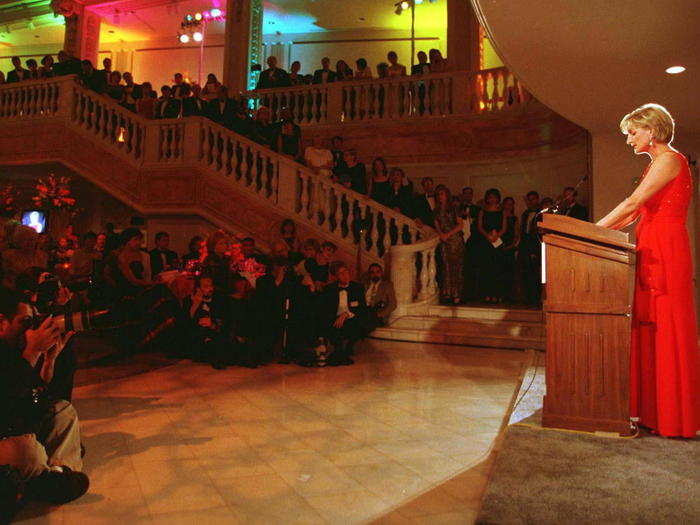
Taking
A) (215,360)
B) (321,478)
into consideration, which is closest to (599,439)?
(321,478)

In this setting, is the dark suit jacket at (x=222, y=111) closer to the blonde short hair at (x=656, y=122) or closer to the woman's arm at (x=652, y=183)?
the blonde short hair at (x=656, y=122)

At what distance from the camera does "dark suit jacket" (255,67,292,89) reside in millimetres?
11898

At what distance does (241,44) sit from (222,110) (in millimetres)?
3835

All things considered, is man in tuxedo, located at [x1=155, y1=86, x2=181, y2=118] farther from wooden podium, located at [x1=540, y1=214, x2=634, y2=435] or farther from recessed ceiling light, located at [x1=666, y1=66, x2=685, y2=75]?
wooden podium, located at [x1=540, y1=214, x2=634, y2=435]

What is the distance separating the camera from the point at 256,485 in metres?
2.55

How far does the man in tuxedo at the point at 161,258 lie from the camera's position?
7.90 metres

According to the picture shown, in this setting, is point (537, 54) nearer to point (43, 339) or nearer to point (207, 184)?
point (43, 339)

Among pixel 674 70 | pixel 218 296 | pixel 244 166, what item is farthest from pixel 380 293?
pixel 674 70

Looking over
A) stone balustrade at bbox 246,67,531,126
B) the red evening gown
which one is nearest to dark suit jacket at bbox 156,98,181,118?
stone balustrade at bbox 246,67,531,126

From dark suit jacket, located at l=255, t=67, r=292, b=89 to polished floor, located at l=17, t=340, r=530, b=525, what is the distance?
8.16 meters

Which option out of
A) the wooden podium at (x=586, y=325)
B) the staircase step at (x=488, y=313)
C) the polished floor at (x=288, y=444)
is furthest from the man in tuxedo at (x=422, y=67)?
the wooden podium at (x=586, y=325)

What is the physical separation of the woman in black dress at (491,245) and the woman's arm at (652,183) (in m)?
4.79

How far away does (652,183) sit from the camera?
3.04 m

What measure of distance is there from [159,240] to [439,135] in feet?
18.3
